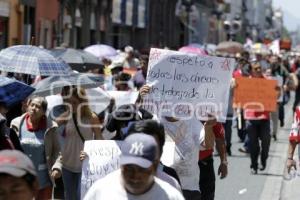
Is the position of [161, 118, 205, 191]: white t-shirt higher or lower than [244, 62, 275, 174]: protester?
higher

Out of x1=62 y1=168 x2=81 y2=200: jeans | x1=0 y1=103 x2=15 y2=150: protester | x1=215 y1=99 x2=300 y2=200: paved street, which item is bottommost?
x1=215 y1=99 x2=300 y2=200: paved street

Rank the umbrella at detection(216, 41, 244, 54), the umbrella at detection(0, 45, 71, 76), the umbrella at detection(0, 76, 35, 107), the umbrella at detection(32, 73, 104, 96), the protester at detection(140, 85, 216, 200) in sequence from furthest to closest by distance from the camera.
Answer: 1. the umbrella at detection(216, 41, 244, 54)
2. the umbrella at detection(0, 45, 71, 76)
3. the umbrella at detection(32, 73, 104, 96)
4. the protester at detection(140, 85, 216, 200)
5. the umbrella at detection(0, 76, 35, 107)

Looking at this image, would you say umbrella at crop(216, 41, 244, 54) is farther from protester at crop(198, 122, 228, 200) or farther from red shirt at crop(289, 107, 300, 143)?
protester at crop(198, 122, 228, 200)

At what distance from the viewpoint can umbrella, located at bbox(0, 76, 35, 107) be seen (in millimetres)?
7668

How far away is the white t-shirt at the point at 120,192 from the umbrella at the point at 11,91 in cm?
261

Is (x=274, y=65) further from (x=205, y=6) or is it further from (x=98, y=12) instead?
(x=205, y=6)

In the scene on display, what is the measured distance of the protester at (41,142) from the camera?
848 centimetres

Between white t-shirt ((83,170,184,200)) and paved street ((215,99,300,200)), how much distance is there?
7105 mm

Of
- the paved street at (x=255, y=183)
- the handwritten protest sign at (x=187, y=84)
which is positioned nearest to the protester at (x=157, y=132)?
the handwritten protest sign at (x=187, y=84)

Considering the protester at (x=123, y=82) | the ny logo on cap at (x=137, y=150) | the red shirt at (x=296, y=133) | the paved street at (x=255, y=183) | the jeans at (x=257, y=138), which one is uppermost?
the ny logo on cap at (x=137, y=150)

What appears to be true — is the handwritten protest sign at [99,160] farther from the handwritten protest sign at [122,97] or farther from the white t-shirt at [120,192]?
the handwritten protest sign at [122,97]

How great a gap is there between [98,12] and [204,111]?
1448 inches

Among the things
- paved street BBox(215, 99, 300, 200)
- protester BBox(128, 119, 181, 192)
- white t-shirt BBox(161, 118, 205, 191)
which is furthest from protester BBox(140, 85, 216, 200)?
paved street BBox(215, 99, 300, 200)

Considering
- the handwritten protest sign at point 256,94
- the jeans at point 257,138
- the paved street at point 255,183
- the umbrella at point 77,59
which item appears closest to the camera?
the paved street at point 255,183
